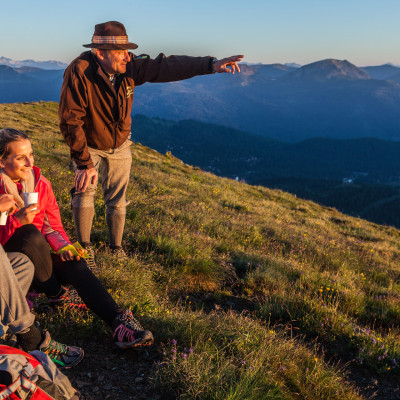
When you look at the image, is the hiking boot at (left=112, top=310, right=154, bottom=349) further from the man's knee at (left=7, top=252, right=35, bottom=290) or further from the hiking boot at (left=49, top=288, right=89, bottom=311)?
the man's knee at (left=7, top=252, right=35, bottom=290)

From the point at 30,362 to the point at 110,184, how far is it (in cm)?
284

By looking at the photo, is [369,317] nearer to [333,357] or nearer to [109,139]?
[333,357]

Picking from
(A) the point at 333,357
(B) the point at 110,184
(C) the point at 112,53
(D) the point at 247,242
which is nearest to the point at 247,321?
(A) the point at 333,357

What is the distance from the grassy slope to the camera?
3066 mm

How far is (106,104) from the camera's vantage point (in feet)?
14.2

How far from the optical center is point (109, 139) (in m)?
4.53

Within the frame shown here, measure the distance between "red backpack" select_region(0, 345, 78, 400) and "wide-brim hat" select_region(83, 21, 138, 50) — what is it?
3.16 metres

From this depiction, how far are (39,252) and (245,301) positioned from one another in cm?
319

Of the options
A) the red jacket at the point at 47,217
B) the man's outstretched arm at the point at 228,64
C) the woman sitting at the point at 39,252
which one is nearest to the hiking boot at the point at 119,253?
the red jacket at the point at 47,217

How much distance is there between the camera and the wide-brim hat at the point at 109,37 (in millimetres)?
4039

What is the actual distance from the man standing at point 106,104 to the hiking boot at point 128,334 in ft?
5.73

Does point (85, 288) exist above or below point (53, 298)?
above

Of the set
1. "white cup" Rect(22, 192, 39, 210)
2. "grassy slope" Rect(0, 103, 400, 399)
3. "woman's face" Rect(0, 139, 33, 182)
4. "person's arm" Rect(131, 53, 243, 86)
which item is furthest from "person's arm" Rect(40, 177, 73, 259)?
"person's arm" Rect(131, 53, 243, 86)

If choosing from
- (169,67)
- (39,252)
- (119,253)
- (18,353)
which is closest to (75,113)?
(169,67)
